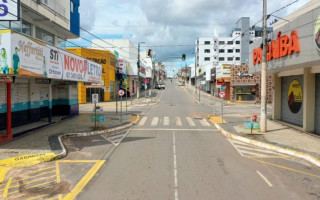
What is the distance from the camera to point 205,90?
67375 millimetres

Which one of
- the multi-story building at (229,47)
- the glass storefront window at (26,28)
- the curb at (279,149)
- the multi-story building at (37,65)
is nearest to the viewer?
the curb at (279,149)

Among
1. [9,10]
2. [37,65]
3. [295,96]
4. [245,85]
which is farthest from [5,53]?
[245,85]

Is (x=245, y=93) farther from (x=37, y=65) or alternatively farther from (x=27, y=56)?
(x=27, y=56)

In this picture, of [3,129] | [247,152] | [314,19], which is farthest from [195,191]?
[3,129]

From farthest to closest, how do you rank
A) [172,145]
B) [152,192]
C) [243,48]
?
[243,48] → [172,145] → [152,192]

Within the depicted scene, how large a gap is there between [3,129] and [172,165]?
10.7m

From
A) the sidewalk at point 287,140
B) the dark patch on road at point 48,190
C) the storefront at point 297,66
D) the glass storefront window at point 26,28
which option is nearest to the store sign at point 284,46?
the storefront at point 297,66

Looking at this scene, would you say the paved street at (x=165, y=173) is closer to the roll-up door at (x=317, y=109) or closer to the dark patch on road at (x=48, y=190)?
the dark patch on road at (x=48, y=190)

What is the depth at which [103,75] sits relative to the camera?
38.3 meters

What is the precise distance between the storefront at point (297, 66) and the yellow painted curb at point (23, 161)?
40.1ft

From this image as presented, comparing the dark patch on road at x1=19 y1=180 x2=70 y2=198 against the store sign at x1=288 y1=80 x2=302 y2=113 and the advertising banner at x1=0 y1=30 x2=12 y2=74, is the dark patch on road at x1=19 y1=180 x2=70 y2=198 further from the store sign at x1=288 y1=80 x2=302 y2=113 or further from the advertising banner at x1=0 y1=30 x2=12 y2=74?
the store sign at x1=288 y1=80 x2=302 y2=113

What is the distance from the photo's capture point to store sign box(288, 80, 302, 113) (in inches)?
661

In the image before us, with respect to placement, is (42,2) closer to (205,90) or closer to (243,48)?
(205,90)

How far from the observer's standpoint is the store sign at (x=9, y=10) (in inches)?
424
